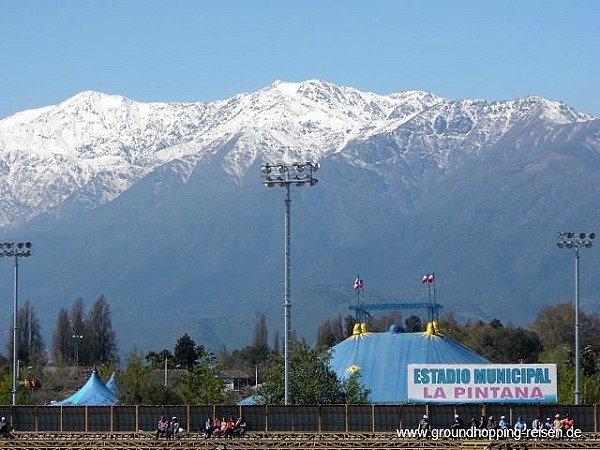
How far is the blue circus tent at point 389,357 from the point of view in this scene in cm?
10869

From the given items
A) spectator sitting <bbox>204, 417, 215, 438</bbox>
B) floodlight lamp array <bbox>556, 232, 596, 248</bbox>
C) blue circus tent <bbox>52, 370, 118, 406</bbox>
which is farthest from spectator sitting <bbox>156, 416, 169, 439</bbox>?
blue circus tent <bbox>52, 370, 118, 406</bbox>

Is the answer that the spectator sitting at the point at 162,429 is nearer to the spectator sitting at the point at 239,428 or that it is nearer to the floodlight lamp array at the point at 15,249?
the spectator sitting at the point at 239,428

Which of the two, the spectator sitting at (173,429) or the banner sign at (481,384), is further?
the banner sign at (481,384)

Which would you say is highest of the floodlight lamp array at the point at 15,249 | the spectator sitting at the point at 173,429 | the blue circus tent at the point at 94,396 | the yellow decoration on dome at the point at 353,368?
the floodlight lamp array at the point at 15,249

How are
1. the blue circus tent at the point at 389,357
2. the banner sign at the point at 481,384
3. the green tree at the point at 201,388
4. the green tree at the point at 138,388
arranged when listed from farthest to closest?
1. the green tree at the point at 201,388
2. the green tree at the point at 138,388
3. the blue circus tent at the point at 389,357
4. the banner sign at the point at 481,384

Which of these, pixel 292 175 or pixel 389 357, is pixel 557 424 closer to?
pixel 292 175

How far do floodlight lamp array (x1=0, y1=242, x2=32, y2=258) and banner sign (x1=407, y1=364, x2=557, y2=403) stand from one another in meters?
25.4

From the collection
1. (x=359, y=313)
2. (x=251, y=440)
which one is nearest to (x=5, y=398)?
(x=359, y=313)

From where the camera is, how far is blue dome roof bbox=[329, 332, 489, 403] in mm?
108688

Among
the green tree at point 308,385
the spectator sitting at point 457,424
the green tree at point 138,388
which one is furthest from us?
the green tree at point 138,388

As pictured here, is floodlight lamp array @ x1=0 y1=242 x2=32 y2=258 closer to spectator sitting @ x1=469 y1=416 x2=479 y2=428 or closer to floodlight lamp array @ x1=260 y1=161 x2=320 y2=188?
floodlight lamp array @ x1=260 y1=161 x2=320 y2=188

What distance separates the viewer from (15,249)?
312 feet

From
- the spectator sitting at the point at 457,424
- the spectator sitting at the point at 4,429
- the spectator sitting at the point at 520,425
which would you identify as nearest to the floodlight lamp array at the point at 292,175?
the spectator sitting at the point at 457,424

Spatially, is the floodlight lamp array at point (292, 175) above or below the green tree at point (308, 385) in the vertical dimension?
above
